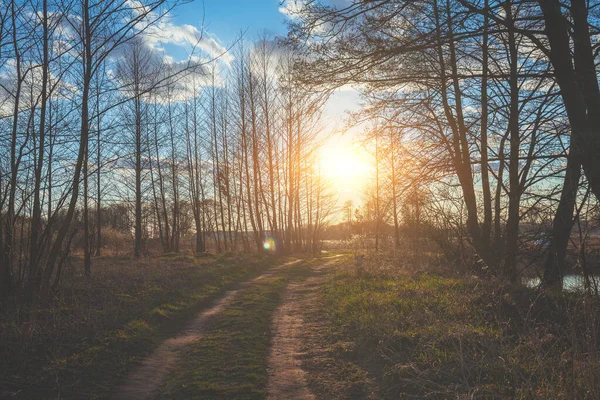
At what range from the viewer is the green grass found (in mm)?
4473

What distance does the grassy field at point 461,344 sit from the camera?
151 inches

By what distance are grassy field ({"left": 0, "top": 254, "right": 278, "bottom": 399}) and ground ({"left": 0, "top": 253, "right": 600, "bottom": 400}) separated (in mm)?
25

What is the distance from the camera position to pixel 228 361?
546cm

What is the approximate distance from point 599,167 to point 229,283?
415 inches

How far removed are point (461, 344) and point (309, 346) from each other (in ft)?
8.57

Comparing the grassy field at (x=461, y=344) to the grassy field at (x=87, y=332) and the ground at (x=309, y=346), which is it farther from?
the grassy field at (x=87, y=332)

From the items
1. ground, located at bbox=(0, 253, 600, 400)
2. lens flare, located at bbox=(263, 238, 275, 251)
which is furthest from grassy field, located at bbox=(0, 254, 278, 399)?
lens flare, located at bbox=(263, 238, 275, 251)

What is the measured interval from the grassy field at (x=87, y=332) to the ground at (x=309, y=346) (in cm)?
2

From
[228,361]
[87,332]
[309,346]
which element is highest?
[87,332]

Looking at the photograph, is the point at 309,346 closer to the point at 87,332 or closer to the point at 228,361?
the point at 228,361

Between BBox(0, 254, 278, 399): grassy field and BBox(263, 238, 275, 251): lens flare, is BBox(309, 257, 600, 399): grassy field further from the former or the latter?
BBox(263, 238, 275, 251): lens flare

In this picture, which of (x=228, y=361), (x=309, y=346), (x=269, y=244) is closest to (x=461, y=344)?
(x=309, y=346)

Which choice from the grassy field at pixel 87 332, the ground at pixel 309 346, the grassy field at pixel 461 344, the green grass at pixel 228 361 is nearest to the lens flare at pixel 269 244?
the grassy field at pixel 87 332

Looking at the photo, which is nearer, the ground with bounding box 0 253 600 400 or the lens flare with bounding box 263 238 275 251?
the ground with bounding box 0 253 600 400
